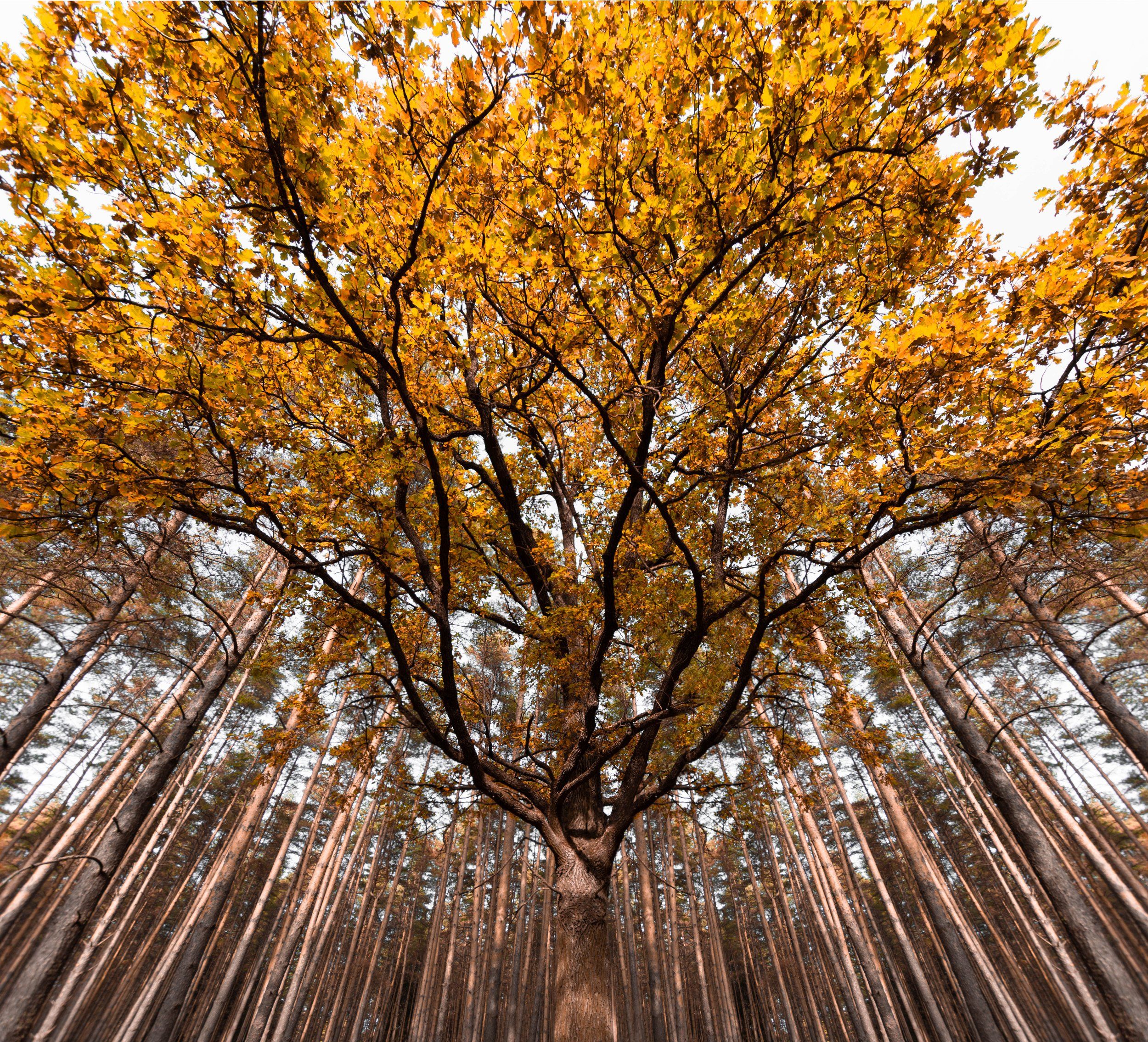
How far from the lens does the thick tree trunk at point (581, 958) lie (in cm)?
389

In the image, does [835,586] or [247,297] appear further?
[835,586]

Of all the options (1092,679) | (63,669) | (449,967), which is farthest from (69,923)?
(449,967)

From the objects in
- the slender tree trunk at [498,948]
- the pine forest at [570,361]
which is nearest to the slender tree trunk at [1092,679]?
the pine forest at [570,361]

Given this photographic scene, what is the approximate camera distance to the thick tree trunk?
3887 millimetres

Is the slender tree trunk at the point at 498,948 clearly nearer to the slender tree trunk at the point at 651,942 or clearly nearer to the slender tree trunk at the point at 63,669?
the slender tree trunk at the point at 651,942

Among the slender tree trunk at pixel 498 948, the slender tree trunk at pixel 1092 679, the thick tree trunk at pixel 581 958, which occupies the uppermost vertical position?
the slender tree trunk at pixel 1092 679

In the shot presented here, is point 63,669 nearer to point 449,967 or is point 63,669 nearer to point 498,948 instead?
point 498,948

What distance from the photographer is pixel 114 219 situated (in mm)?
3070

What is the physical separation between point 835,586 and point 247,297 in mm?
5960

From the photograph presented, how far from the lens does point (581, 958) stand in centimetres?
412

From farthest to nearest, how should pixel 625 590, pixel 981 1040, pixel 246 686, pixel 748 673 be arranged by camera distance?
pixel 246 686
pixel 981 1040
pixel 625 590
pixel 748 673

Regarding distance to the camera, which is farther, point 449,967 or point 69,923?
point 449,967

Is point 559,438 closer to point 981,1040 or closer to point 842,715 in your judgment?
point 842,715

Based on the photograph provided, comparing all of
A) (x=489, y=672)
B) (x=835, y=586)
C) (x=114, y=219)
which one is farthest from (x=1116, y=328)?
(x=489, y=672)
